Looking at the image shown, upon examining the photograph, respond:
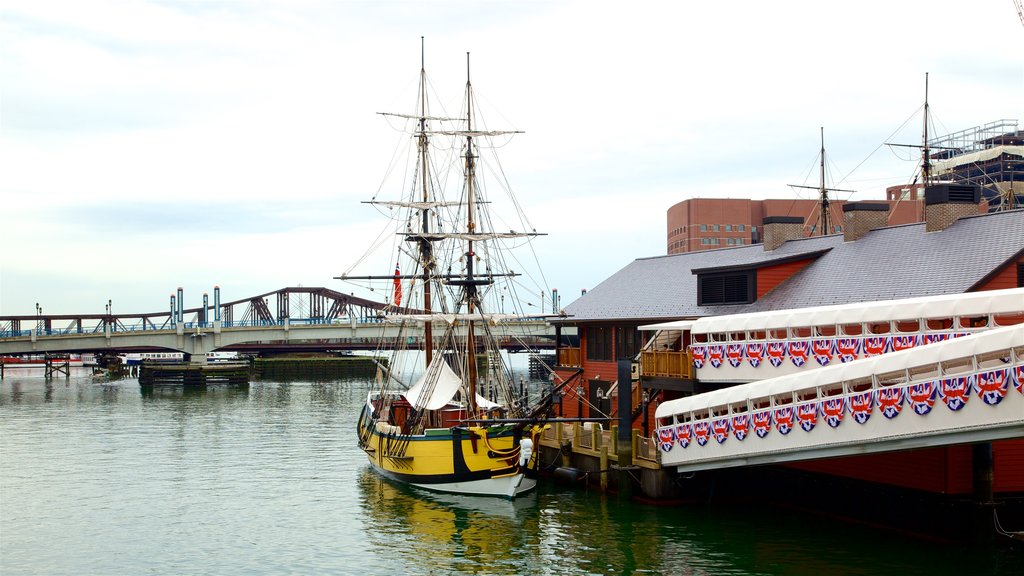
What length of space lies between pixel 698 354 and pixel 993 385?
42.8 feet

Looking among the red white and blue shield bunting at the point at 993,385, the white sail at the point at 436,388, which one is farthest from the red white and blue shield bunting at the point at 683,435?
the white sail at the point at 436,388

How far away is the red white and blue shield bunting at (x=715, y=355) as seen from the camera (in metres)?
36.5

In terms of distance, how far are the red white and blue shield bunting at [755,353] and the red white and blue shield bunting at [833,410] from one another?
16.2 feet

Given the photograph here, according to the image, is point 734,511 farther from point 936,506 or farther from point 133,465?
point 133,465

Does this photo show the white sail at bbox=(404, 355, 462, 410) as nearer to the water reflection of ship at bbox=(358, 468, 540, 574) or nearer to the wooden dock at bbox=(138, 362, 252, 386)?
the water reflection of ship at bbox=(358, 468, 540, 574)

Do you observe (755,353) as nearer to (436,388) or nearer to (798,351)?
(798,351)

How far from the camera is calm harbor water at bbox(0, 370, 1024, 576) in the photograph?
30469mm

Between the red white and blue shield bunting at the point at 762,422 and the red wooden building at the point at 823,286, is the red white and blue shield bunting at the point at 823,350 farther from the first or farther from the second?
the red wooden building at the point at 823,286

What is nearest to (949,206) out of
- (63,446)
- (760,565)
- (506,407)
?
(760,565)

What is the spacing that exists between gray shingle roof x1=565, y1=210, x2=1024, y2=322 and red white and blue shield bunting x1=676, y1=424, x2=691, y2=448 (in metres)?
6.80

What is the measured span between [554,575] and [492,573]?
6.46ft

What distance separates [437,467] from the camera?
43.3 metres

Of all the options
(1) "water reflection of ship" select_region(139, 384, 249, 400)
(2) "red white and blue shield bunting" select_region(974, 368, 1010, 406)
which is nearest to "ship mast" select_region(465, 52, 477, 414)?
(2) "red white and blue shield bunting" select_region(974, 368, 1010, 406)

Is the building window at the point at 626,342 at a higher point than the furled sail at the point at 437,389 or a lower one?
higher
